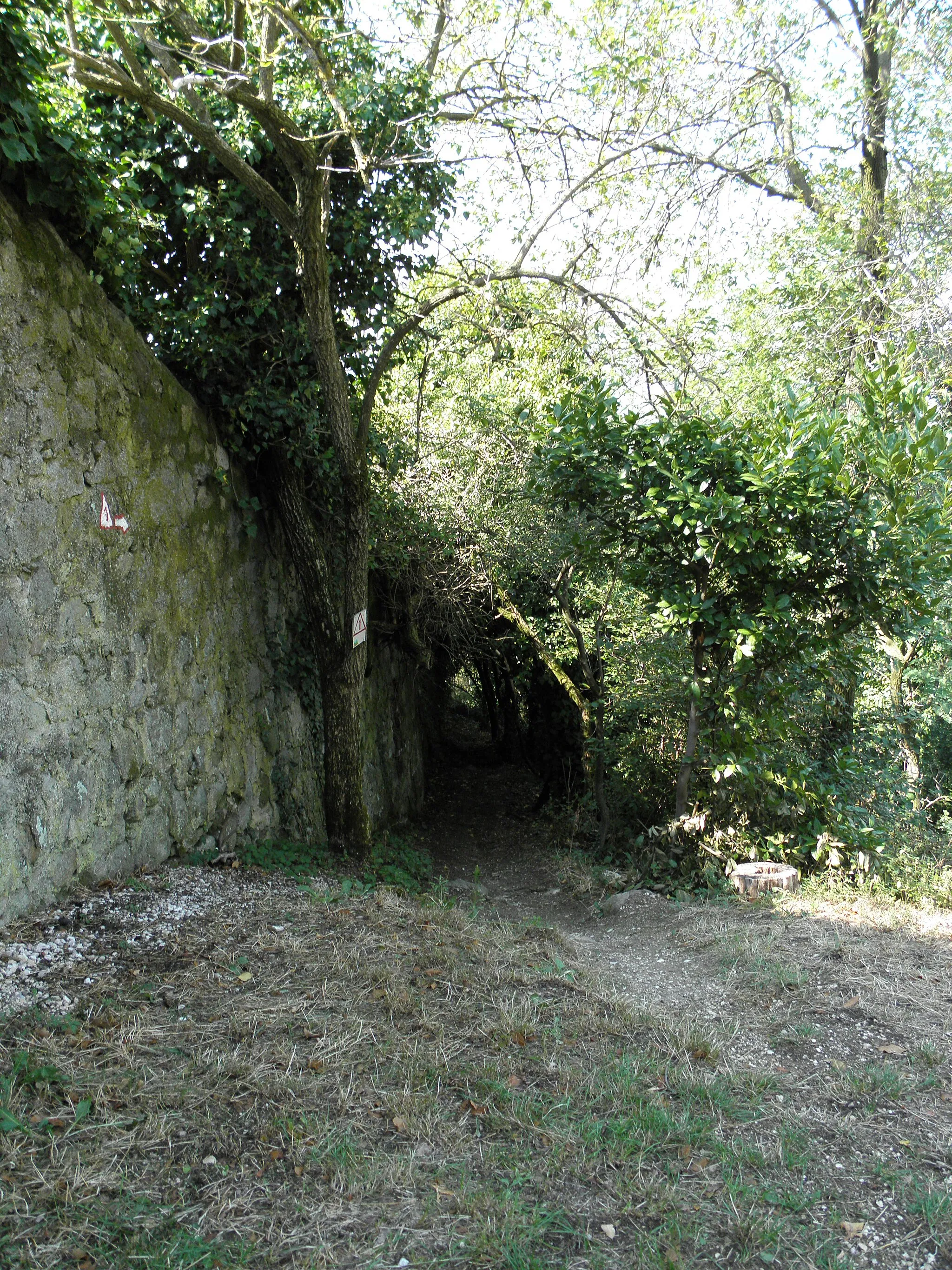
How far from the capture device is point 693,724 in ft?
19.9

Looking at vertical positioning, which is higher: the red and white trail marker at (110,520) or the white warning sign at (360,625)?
the red and white trail marker at (110,520)

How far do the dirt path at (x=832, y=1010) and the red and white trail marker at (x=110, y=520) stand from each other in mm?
3214

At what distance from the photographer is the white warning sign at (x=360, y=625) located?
574 cm

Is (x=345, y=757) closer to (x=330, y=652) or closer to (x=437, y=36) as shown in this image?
(x=330, y=652)

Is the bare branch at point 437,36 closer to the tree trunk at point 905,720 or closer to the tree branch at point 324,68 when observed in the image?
the tree branch at point 324,68

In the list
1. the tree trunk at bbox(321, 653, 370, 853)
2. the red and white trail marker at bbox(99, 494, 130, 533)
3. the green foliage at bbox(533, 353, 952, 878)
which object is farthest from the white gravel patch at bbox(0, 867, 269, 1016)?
the green foliage at bbox(533, 353, 952, 878)

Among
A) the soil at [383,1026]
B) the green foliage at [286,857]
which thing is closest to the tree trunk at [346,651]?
the green foliage at [286,857]

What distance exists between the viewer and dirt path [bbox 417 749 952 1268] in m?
2.50

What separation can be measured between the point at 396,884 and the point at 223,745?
5.08 feet

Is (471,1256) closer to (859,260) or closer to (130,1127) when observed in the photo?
(130,1127)

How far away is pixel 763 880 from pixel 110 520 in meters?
4.57

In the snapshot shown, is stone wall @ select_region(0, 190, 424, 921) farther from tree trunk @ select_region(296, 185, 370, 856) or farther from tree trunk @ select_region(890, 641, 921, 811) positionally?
tree trunk @ select_region(890, 641, 921, 811)

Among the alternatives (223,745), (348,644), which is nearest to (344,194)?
(348,644)

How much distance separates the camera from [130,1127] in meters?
2.39
